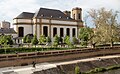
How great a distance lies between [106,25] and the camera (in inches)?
1775

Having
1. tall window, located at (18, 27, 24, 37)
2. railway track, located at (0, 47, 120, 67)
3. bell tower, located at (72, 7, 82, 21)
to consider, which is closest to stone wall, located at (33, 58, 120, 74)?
railway track, located at (0, 47, 120, 67)

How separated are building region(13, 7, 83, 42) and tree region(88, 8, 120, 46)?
2399 centimetres

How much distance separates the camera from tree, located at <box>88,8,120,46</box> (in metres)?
44.3

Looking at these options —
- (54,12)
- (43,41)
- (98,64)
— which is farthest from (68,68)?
(54,12)

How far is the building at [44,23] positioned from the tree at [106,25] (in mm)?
23990

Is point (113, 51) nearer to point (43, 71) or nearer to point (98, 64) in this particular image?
point (98, 64)

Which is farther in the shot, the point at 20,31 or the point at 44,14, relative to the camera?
the point at 44,14

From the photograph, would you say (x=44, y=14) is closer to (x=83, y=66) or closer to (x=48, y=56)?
(x=48, y=56)

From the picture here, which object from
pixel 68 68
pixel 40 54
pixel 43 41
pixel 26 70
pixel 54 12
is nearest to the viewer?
pixel 26 70

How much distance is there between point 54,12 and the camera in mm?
71500

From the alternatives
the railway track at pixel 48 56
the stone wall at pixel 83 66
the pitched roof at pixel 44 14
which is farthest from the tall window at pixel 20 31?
the stone wall at pixel 83 66

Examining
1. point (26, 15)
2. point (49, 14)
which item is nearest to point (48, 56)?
point (26, 15)

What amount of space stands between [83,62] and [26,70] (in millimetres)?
9878

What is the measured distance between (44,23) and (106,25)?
26.3 meters
